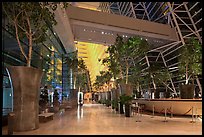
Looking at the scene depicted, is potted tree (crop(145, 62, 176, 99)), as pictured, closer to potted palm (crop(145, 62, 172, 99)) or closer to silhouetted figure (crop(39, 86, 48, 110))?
potted palm (crop(145, 62, 172, 99))

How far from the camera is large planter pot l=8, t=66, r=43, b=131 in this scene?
817 centimetres

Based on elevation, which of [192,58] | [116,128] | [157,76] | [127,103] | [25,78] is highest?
[192,58]

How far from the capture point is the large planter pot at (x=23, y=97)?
817 cm

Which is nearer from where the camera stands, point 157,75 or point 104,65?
point 104,65

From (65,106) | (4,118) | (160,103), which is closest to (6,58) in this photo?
(4,118)

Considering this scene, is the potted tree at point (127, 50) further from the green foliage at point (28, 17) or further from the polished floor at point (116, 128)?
the green foliage at point (28, 17)

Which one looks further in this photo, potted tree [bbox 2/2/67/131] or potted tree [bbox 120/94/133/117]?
potted tree [bbox 120/94/133/117]

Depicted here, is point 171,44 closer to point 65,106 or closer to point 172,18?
point 172,18

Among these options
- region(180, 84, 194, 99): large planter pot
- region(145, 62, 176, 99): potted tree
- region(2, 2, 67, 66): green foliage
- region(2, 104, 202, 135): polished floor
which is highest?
region(2, 2, 67, 66): green foliage

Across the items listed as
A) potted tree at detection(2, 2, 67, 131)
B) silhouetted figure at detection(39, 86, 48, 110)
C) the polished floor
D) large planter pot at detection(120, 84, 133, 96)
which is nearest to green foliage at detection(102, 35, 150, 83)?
large planter pot at detection(120, 84, 133, 96)

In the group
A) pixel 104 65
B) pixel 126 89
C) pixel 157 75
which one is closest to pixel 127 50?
pixel 126 89

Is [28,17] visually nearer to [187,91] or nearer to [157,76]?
[187,91]

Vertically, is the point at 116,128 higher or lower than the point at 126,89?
lower

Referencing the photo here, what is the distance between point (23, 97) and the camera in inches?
327
